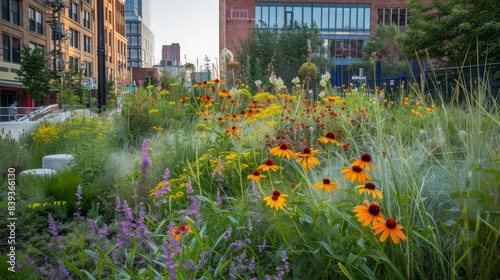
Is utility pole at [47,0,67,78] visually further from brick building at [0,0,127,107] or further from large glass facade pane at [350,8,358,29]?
large glass facade pane at [350,8,358,29]

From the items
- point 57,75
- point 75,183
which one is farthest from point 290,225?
point 57,75

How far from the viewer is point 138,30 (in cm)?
13038

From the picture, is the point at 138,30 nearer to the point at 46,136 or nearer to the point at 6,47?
the point at 6,47

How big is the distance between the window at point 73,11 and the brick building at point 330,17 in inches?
577

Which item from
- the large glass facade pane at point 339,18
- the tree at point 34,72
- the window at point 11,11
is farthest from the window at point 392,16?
the window at point 11,11

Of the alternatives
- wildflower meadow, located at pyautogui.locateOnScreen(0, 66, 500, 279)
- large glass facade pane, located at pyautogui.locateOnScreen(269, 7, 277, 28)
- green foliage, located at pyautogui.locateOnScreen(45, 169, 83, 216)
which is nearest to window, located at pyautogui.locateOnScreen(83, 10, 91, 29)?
large glass facade pane, located at pyautogui.locateOnScreen(269, 7, 277, 28)

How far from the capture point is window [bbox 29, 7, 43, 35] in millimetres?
40753

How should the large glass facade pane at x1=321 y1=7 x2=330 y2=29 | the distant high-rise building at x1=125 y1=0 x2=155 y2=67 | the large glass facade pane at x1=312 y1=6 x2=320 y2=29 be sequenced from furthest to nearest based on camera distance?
the distant high-rise building at x1=125 y1=0 x2=155 y2=67, the large glass facade pane at x1=321 y1=7 x2=330 y2=29, the large glass facade pane at x1=312 y1=6 x2=320 y2=29

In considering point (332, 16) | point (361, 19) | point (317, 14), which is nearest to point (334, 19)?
point (332, 16)

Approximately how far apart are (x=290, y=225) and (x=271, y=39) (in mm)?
31403

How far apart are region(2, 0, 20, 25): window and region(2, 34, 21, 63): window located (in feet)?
3.92

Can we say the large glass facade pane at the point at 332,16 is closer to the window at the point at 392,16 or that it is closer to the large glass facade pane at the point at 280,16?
the window at the point at 392,16

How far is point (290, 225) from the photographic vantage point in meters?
2.93

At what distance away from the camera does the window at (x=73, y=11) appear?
49472 millimetres
